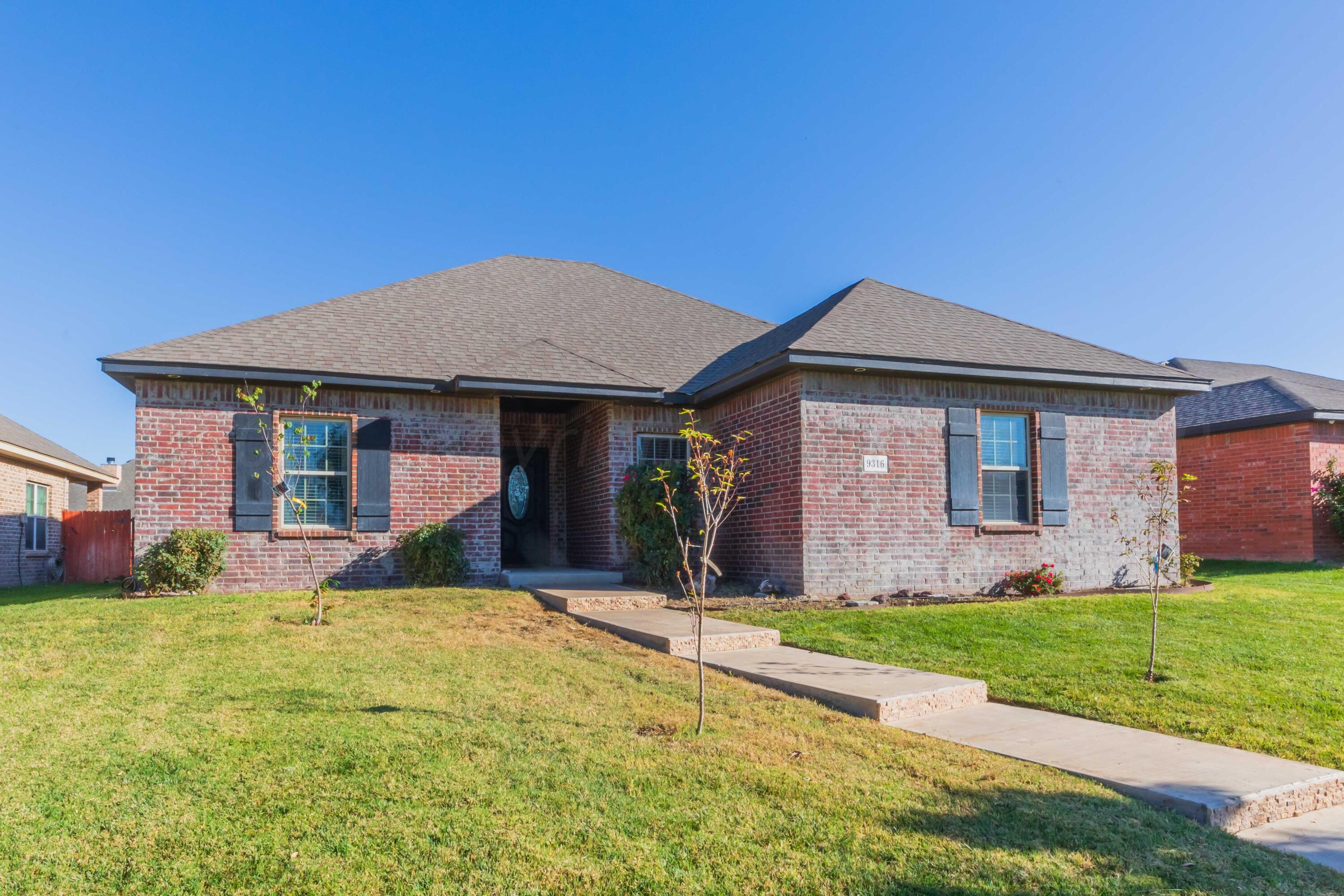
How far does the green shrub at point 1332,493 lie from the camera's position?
13398 millimetres

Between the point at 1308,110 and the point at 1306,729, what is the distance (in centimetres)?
825

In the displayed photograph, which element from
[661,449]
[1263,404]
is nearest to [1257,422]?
[1263,404]

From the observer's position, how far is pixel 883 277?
13445 mm

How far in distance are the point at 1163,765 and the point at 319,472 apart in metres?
10.3

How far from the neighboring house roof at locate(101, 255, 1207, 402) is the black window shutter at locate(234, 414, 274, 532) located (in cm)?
75

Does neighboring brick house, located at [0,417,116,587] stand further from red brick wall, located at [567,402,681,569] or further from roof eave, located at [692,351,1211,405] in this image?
roof eave, located at [692,351,1211,405]

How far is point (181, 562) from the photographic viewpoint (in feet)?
33.1

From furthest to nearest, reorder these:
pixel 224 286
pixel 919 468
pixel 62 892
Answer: pixel 224 286 < pixel 919 468 < pixel 62 892

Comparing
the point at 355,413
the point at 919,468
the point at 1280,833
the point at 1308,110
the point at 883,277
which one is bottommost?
the point at 1280,833

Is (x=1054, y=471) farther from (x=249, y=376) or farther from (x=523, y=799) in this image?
(x=249, y=376)

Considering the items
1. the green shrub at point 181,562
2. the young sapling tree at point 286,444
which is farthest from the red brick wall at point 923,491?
the green shrub at point 181,562

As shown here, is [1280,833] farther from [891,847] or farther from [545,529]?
[545,529]

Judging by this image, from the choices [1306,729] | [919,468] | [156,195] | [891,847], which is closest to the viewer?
[891,847]

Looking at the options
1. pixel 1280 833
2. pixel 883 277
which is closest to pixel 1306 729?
pixel 1280 833
